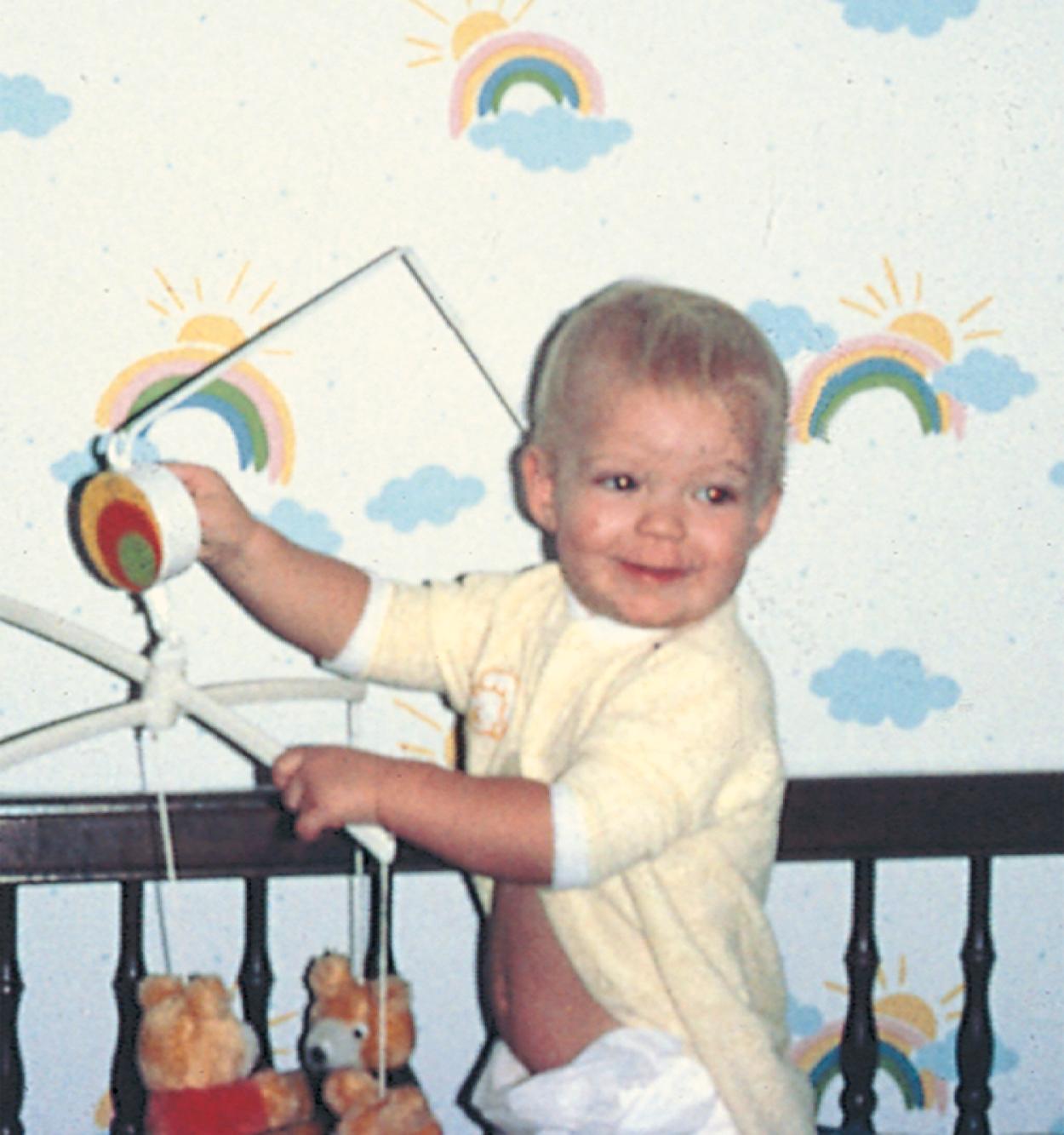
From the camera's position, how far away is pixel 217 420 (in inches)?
43.1

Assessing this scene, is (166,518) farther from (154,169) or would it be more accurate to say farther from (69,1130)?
(69,1130)

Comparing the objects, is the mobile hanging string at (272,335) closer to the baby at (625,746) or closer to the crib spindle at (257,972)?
the baby at (625,746)

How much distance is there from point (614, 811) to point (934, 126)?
0.60 meters

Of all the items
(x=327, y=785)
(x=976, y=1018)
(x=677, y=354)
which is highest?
(x=677, y=354)

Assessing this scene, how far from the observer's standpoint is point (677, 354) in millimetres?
891

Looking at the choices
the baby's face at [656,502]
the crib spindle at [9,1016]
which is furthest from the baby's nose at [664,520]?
the crib spindle at [9,1016]

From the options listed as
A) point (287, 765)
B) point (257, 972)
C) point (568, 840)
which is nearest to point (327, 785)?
point (287, 765)

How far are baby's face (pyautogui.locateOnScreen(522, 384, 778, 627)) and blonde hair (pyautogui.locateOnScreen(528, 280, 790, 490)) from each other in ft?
0.03

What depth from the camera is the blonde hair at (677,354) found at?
892mm

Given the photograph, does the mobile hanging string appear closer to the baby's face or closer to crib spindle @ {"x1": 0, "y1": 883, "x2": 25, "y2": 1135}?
the baby's face

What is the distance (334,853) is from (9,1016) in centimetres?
24

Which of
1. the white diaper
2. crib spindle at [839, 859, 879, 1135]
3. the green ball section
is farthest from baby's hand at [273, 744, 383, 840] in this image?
crib spindle at [839, 859, 879, 1135]

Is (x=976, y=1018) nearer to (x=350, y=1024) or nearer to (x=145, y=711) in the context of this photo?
(x=350, y=1024)

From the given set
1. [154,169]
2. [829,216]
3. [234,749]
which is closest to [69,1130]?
[234,749]
